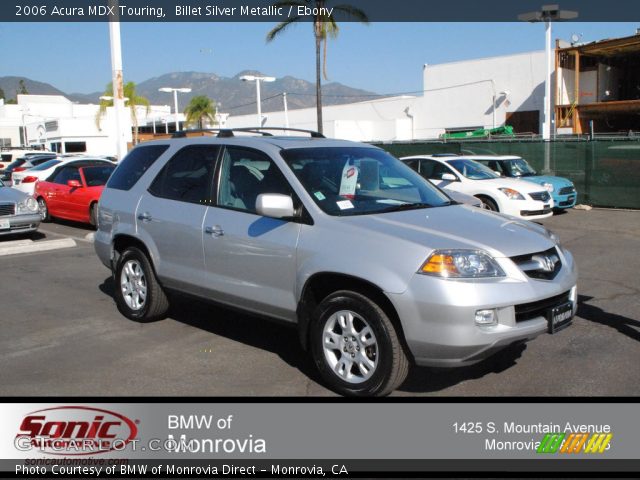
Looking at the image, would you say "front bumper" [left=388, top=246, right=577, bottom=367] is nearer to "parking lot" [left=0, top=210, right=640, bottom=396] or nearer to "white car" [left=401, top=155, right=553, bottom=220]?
"parking lot" [left=0, top=210, right=640, bottom=396]

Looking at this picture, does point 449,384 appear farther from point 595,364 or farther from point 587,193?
point 587,193

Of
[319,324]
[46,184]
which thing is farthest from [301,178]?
[46,184]

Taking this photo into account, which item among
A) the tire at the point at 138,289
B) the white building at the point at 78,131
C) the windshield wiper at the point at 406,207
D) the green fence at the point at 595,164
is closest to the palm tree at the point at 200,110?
the white building at the point at 78,131

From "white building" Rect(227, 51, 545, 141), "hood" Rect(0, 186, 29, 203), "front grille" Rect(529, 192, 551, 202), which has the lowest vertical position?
"front grille" Rect(529, 192, 551, 202)

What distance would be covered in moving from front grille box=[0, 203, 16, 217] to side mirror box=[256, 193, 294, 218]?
8762mm

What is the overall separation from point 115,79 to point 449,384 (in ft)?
36.1

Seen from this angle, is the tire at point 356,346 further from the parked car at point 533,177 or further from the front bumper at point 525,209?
the parked car at point 533,177

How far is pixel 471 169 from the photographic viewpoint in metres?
14.6

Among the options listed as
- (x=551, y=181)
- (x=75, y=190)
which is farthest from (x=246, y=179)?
(x=551, y=181)

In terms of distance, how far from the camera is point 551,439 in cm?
381

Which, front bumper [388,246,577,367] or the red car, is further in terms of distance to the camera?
the red car

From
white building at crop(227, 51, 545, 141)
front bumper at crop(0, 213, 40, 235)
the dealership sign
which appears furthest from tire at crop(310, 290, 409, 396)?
white building at crop(227, 51, 545, 141)

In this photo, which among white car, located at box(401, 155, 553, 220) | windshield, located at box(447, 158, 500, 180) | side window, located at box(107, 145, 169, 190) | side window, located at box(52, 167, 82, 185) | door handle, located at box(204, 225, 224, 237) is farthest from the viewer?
windshield, located at box(447, 158, 500, 180)

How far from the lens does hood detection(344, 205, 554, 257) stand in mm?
4414
